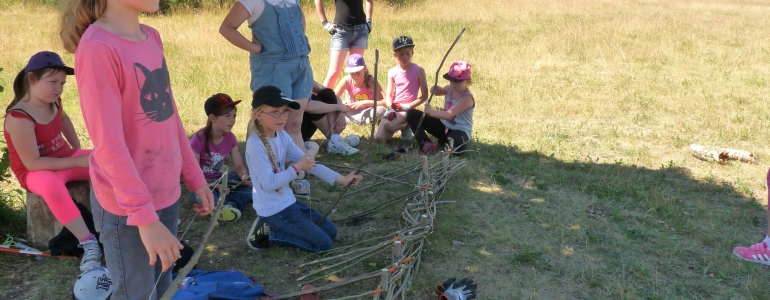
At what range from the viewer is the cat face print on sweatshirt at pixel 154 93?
1.87m

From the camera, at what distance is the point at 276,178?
336 cm

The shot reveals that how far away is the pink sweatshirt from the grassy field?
322mm

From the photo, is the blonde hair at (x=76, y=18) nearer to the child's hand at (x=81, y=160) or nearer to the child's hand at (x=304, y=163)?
the child's hand at (x=304, y=163)

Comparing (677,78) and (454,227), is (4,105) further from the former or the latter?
(677,78)

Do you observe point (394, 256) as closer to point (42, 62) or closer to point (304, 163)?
point (304, 163)

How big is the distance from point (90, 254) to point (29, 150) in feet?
2.20

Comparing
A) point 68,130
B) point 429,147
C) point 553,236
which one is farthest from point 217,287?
point 429,147

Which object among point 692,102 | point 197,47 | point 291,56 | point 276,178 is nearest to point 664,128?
point 692,102

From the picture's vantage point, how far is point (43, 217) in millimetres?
3545

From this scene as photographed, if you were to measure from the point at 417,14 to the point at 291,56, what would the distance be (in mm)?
11169

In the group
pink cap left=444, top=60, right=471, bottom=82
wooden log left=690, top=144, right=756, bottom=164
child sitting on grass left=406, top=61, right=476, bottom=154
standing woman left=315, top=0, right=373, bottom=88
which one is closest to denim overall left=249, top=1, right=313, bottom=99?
child sitting on grass left=406, top=61, right=476, bottom=154

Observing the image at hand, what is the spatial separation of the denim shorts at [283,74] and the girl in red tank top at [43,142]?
1.31m

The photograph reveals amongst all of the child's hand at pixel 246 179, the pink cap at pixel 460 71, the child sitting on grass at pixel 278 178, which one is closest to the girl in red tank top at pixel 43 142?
the child sitting on grass at pixel 278 178

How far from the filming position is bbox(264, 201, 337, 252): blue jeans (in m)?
3.59
